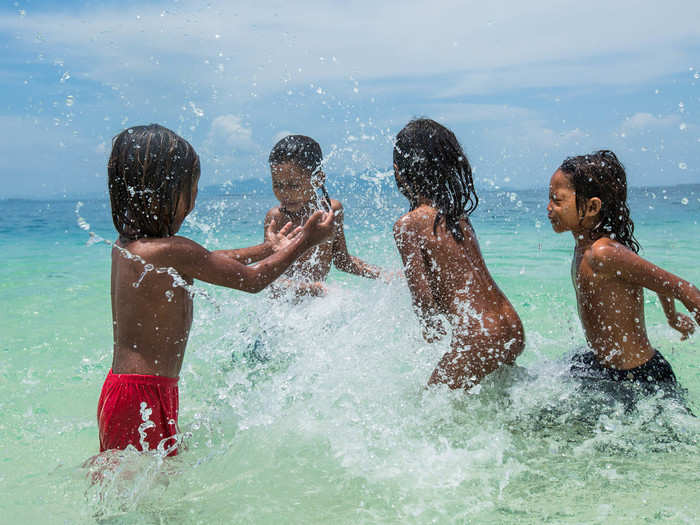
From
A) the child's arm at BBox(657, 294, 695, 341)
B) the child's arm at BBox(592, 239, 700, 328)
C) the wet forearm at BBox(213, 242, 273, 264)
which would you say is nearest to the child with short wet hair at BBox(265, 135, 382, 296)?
the wet forearm at BBox(213, 242, 273, 264)

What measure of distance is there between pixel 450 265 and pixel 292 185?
1819mm

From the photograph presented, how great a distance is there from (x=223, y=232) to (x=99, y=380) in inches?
614

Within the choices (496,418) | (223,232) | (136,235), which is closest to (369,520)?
(496,418)

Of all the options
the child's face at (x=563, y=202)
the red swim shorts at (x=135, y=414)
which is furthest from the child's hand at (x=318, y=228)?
the child's face at (x=563, y=202)

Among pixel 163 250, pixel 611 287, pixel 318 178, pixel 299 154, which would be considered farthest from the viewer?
pixel 318 178

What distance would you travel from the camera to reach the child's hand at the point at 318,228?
2.69 meters

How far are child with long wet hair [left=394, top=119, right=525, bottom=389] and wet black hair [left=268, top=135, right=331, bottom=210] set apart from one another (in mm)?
1303

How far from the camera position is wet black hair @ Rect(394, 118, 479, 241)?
310 cm

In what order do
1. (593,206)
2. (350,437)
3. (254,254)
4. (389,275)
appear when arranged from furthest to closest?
(389,275)
(254,254)
(593,206)
(350,437)

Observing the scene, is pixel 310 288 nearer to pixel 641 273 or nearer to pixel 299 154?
pixel 299 154

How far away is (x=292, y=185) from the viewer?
4.42 meters

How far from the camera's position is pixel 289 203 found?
450cm

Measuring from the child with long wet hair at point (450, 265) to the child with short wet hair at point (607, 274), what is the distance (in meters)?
0.41

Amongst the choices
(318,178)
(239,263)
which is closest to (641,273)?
(239,263)
